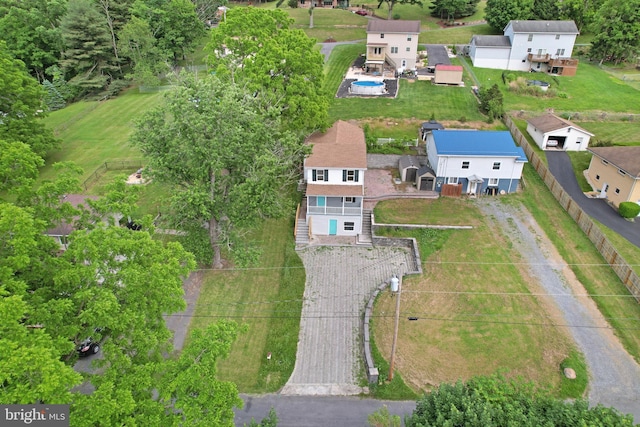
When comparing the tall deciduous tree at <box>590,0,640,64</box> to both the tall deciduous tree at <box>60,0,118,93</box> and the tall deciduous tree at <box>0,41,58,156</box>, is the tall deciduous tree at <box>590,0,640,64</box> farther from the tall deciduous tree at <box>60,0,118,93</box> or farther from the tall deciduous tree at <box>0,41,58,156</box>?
the tall deciduous tree at <box>0,41,58,156</box>

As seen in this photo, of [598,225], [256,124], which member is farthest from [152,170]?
[598,225]

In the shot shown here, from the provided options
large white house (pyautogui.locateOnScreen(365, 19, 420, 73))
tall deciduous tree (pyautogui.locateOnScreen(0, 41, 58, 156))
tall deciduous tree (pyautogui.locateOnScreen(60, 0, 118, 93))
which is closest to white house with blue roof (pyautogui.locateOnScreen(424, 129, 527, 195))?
large white house (pyautogui.locateOnScreen(365, 19, 420, 73))

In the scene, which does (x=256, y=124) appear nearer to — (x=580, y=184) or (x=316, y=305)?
(x=316, y=305)

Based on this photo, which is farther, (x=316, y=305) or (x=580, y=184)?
Answer: (x=580, y=184)

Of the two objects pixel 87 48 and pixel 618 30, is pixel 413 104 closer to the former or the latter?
pixel 618 30

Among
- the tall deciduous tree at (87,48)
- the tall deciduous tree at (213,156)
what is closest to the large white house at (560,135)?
the tall deciduous tree at (213,156)

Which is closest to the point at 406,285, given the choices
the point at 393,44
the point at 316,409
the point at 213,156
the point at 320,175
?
the point at 320,175

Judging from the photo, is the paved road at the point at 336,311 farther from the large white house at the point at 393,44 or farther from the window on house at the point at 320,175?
the large white house at the point at 393,44
